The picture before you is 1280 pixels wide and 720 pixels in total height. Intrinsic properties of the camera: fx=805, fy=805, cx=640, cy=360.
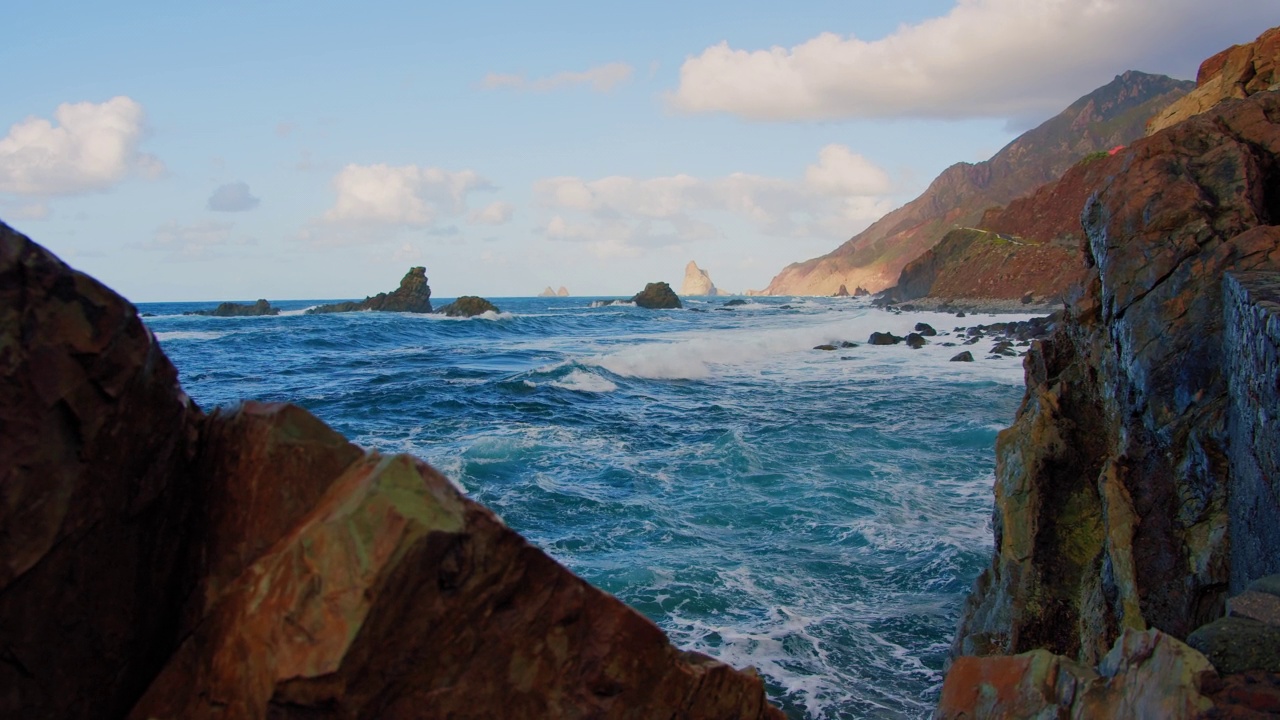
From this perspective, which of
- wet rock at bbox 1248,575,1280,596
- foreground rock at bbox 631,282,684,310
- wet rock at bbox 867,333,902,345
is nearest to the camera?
wet rock at bbox 1248,575,1280,596

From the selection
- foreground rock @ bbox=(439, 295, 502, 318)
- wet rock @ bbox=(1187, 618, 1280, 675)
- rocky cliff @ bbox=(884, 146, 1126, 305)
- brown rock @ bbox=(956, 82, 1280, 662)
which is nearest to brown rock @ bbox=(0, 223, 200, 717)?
wet rock @ bbox=(1187, 618, 1280, 675)

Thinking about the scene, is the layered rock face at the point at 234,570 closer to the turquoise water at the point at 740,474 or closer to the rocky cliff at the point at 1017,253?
the turquoise water at the point at 740,474

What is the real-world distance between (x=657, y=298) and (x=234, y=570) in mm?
92495

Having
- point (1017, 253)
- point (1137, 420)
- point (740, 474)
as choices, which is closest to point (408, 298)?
point (1017, 253)

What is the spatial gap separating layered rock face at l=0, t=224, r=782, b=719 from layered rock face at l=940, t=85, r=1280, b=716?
8.25 feet

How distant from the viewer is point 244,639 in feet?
8.71

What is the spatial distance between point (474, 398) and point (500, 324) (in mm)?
30563

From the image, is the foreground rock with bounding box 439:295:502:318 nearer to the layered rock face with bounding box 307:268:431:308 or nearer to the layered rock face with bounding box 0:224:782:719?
the layered rock face with bounding box 307:268:431:308

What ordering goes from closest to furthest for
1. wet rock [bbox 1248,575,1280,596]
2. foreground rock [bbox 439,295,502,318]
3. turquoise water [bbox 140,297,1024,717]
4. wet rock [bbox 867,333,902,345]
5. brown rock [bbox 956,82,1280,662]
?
wet rock [bbox 1248,575,1280,596]
brown rock [bbox 956,82,1280,662]
turquoise water [bbox 140,297,1024,717]
wet rock [bbox 867,333,902,345]
foreground rock [bbox 439,295,502,318]

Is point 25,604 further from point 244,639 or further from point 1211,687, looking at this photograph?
point 1211,687

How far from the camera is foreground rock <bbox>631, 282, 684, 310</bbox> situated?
94.4m

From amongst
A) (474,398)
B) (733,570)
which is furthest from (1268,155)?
(474,398)

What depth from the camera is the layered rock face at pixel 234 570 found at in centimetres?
251

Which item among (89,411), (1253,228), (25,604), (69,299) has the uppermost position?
(1253,228)
